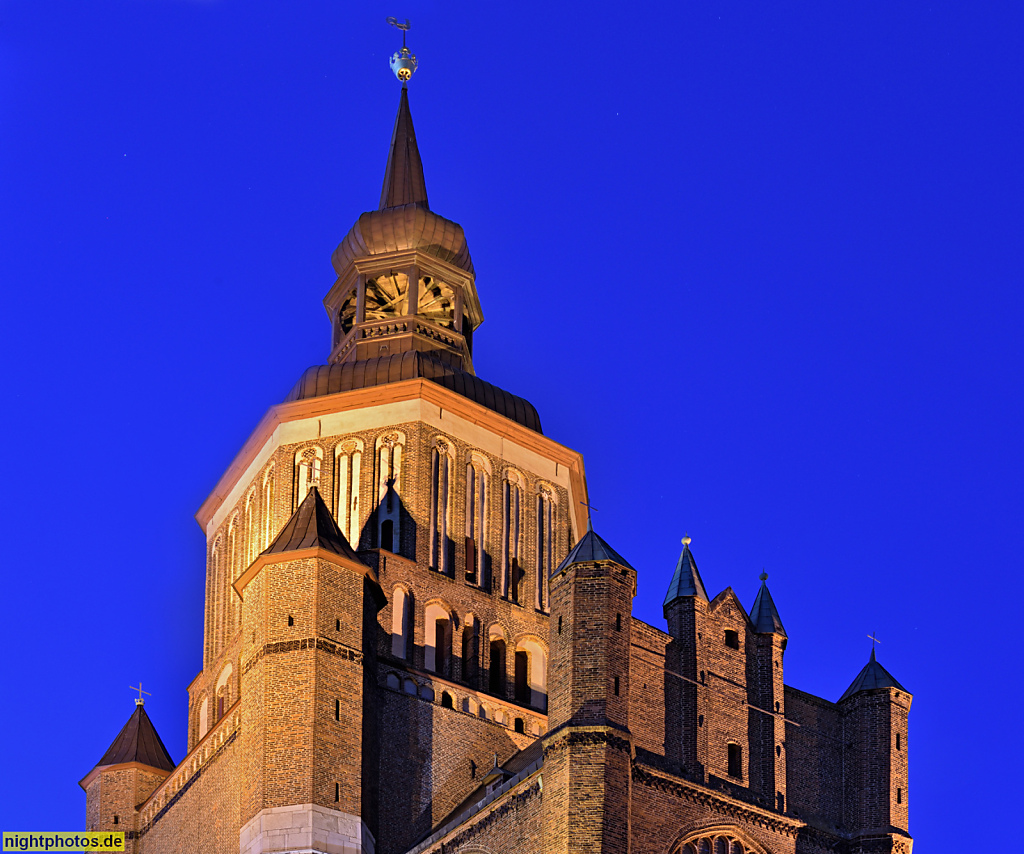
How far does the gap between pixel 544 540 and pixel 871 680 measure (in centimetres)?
1160

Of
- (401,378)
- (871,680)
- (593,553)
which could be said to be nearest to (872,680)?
(871,680)

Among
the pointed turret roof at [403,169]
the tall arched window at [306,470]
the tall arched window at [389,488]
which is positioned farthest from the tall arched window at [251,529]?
the pointed turret roof at [403,169]

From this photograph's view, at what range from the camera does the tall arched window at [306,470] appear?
6166cm

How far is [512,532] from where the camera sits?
6241 centimetres

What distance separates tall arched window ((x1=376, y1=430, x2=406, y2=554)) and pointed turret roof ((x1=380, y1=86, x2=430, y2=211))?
11.4 metres

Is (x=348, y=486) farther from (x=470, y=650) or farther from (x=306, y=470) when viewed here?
(x=470, y=650)

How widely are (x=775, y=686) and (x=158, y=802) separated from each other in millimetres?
18482

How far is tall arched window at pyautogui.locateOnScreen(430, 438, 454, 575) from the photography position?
60.4 meters

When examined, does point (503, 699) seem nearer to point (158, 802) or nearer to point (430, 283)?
point (158, 802)

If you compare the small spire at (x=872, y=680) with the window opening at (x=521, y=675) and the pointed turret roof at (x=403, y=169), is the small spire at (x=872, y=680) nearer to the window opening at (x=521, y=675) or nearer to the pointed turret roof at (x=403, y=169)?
the window opening at (x=521, y=675)

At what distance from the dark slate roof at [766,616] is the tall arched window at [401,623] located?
29.6 feet

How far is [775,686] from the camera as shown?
53.5 m

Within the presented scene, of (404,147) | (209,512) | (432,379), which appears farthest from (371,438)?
(404,147)

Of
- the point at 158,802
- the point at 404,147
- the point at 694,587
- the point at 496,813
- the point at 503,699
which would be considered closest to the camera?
the point at 496,813
